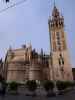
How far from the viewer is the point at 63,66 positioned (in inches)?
599

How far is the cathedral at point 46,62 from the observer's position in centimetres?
1493

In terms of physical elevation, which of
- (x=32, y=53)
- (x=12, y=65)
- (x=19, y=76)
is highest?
(x=32, y=53)

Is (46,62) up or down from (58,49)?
down

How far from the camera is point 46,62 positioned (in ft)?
52.7

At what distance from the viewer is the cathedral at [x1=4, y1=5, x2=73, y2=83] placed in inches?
588

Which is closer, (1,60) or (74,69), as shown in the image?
(74,69)

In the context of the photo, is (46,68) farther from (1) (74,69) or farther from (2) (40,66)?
(1) (74,69)

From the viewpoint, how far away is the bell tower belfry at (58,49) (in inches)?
582

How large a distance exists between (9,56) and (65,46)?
5420 millimetres

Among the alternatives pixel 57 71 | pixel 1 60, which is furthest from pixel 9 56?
pixel 57 71

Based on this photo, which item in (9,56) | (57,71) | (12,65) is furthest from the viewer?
(9,56)

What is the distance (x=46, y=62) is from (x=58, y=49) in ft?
5.18

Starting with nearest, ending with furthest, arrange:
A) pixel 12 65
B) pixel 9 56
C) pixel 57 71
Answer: pixel 57 71, pixel 12 65, pixel 9 56

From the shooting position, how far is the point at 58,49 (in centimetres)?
1593
